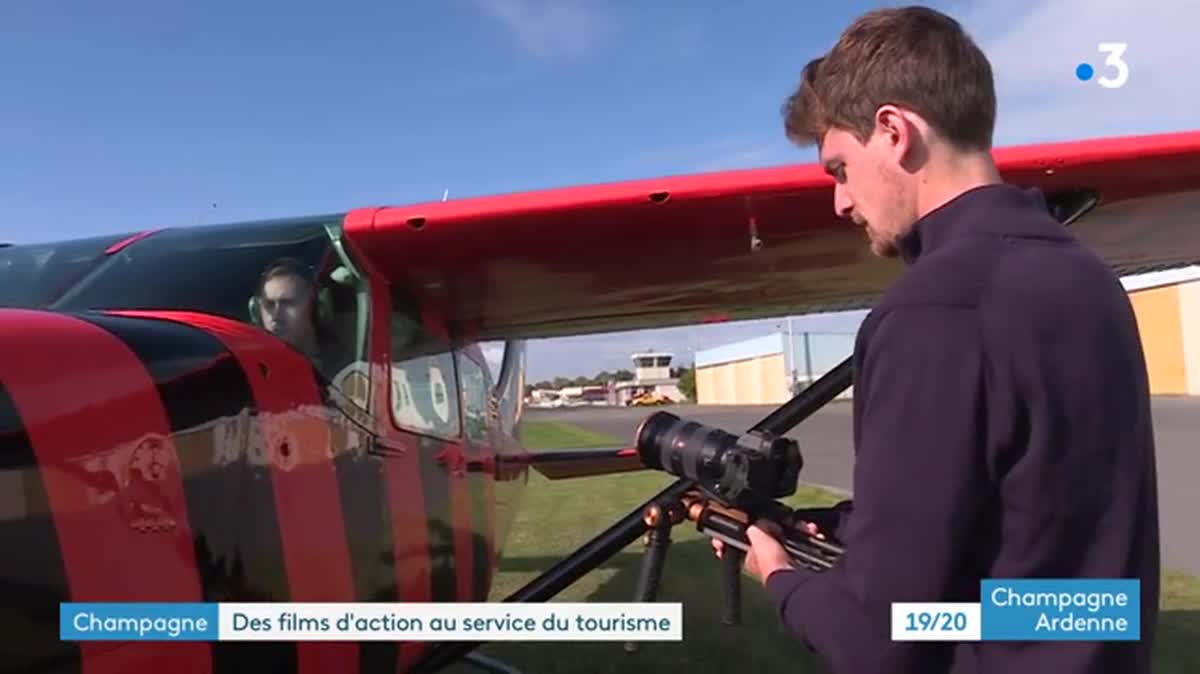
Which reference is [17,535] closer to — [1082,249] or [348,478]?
[348,478]

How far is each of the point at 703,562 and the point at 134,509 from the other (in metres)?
7.39

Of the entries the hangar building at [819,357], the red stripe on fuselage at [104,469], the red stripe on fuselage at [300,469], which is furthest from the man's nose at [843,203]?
the hangar building at [819,357]

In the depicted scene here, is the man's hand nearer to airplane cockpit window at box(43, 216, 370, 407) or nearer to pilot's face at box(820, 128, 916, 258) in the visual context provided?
pilot's face at box(820, 128, 916, 258)

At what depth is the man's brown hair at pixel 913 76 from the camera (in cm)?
126

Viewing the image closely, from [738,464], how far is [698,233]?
2357 mm

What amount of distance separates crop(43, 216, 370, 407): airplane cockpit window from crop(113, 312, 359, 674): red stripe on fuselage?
16 cm

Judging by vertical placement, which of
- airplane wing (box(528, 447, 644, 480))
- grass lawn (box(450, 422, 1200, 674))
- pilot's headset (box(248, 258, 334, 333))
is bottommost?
grass lawn (box(450, 422, 1200, 674))

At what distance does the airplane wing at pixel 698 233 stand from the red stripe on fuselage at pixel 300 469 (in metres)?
0.90

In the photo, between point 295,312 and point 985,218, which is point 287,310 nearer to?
point 295,312

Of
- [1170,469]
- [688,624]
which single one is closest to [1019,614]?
[688,624]

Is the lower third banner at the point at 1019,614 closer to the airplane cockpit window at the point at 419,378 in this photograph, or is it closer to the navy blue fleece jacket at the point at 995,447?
the navy blue fleece jacket at the point at 995,447

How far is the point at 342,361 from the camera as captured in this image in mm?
3391

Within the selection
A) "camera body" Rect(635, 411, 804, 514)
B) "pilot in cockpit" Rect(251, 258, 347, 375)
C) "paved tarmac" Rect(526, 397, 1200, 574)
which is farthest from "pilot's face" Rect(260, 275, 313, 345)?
"camera body" Rect(635, 411, 804, 514)

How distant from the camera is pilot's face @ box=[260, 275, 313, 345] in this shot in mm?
3143
